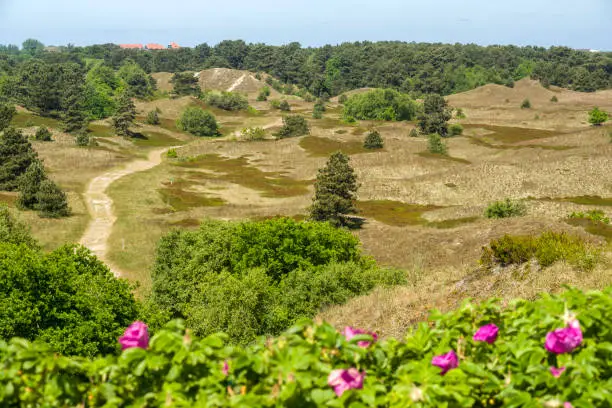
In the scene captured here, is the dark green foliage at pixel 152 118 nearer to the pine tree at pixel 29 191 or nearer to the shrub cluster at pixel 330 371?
the pine tree at pixel 29 191

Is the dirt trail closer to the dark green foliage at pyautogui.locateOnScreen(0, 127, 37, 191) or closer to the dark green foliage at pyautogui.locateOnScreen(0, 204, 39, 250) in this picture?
the dark green foliage at pyautogui.locateOnScreen(0, 204, 39, 250)

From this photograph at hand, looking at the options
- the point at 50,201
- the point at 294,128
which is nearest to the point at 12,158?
the point at 50,201

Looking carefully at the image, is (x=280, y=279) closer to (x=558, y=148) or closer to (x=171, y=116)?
(x=558, y=148)

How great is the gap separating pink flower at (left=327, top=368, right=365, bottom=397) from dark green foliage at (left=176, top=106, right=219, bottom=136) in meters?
158

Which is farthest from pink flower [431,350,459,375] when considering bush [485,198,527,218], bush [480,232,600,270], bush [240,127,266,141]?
bush [240,127,266,141]

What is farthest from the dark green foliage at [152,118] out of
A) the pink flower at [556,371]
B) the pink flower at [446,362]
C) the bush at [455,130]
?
the pink flower at [556,371]

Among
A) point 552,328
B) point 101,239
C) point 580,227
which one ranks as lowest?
point 101,239

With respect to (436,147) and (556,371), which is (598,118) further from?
(556,371)

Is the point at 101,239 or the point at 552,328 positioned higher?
the point at 552,328

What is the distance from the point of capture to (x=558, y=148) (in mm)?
109938

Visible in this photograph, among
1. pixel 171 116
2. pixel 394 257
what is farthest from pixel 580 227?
pixel 171 116

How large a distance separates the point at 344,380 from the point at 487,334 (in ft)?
6.88

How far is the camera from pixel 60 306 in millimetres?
24844

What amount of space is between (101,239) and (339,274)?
105ft
